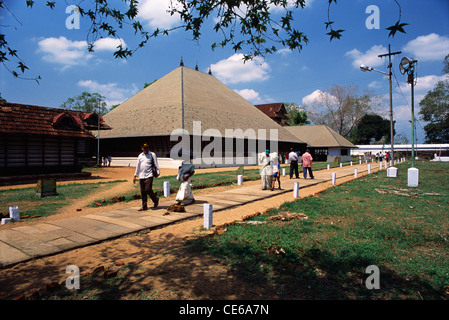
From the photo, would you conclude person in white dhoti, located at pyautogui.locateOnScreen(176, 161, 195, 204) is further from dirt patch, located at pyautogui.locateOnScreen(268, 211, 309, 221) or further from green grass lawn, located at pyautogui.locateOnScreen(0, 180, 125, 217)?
green grass lawn, located at pyautogui.locateOnScreen(0, 180, 125, 217)

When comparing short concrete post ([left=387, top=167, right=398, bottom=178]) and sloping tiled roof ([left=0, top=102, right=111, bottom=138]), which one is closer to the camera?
sloping tiled roof ([left=0, top=102, right=111, bottom=138])

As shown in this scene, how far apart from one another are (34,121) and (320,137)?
4302 centimetres

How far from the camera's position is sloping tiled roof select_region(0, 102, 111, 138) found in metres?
16.1

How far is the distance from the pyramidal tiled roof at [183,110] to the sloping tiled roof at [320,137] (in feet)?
31.0

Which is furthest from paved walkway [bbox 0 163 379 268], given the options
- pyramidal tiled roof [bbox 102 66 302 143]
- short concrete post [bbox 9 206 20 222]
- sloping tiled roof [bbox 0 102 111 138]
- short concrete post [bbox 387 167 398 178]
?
pyramidal tiled roof [bbox 102 66 302 143]

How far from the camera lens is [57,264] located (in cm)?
438

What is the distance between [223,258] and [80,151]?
29.3 meters

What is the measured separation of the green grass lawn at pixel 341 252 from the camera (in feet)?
11.2

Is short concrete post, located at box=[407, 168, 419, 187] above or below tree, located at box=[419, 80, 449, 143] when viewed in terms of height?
below

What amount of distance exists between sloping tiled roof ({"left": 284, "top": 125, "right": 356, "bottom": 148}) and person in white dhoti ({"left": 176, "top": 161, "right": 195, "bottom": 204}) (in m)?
41.7

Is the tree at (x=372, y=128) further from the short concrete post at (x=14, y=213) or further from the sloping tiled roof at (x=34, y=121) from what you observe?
the short concrete post at (x=14, y=213)

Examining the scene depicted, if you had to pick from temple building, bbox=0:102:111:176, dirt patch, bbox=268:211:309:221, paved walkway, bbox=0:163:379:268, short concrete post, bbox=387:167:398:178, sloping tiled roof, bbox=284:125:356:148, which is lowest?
paved walkway, bbox=0:163:379:268

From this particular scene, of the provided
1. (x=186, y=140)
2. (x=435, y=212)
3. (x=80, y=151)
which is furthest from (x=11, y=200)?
(x=80, y=151)

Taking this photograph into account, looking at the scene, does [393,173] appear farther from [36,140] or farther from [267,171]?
[36,140]
